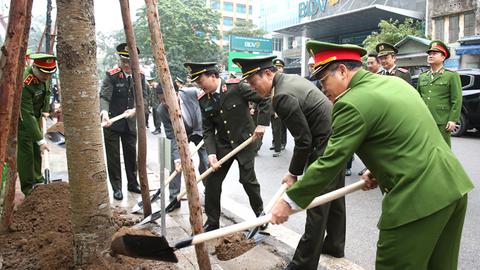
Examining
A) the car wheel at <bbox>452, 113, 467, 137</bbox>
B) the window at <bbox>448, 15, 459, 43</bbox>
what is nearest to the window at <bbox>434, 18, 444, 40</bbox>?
the window at <bbox>448, 15, 459, 43</bbox>

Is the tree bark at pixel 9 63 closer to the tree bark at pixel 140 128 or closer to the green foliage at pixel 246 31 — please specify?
the tree bark at pixel 140 128

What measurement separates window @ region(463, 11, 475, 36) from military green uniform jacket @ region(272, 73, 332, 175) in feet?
60.9

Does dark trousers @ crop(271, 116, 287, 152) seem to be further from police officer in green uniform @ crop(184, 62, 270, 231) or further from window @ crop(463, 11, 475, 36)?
window @ crop(463, 11, 475, 36)

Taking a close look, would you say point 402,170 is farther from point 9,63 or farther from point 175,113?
point 9,63

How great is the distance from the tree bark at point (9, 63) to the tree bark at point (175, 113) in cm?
75

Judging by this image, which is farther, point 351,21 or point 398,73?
point 351,21

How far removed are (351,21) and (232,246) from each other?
26744mm

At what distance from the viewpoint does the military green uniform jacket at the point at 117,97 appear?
5.53 metres

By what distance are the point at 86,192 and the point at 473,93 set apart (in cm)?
996

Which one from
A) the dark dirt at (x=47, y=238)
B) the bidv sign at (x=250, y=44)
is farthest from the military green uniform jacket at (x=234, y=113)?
Result: the bidv sign at (x=250, y=44)

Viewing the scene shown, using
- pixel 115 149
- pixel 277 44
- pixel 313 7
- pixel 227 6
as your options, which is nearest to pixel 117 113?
pixel 115 149

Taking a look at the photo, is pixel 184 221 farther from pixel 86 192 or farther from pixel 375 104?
pixel 375 104

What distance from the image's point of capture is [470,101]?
33.6 feet

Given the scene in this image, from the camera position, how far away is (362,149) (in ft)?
6.86
